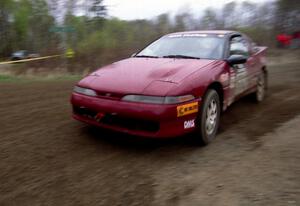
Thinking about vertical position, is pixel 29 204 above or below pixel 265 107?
above

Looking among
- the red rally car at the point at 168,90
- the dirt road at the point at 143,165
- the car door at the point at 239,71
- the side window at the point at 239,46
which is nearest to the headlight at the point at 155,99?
the red rally car at the point at 168,90

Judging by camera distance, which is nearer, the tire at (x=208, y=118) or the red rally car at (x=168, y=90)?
the red rally car at (x=168, y=90)

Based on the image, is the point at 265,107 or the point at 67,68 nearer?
the point at 265,107

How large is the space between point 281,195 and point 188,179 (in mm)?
871

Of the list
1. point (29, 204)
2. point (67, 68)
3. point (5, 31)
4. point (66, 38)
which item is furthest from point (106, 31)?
point (5, 31)

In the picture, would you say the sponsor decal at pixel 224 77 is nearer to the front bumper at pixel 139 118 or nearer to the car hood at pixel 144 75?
the car hood at pixel 144 75

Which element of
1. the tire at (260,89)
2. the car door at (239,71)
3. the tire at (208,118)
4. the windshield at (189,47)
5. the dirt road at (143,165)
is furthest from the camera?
the tire at (260,89)

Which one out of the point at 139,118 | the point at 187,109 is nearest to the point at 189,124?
the point at 187,109

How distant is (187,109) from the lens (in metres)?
4.09

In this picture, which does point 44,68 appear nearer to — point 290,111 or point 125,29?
point 125,29

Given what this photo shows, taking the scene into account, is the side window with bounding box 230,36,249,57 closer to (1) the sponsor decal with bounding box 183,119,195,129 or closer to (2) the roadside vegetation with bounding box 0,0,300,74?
(1) the sponsor decal with bounding box 183,119,195,129

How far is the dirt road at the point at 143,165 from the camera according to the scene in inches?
124

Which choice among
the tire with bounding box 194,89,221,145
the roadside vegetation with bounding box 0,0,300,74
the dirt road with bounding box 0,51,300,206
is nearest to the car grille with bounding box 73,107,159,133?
the dirt road with bounding box 0,51,300,206

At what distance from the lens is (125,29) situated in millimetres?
21781
